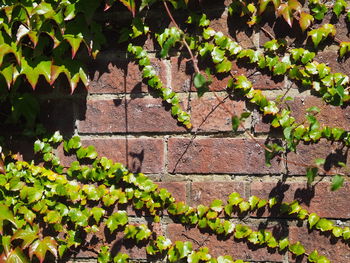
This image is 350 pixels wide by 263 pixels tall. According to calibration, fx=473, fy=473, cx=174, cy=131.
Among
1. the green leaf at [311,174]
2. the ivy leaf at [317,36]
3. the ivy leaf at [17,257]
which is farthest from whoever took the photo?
the ivy leaf at [17,257]

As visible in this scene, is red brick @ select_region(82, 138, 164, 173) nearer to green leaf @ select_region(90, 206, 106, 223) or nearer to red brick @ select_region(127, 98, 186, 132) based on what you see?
red brick @ select_region(127, 98, 186, 132)

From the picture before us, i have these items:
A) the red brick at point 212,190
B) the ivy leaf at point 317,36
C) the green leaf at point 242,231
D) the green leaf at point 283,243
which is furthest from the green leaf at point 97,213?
the ivy leaf at point 317,36

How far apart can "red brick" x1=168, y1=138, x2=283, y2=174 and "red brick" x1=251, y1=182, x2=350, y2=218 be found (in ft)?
0.15

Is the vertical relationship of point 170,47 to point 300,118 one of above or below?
above

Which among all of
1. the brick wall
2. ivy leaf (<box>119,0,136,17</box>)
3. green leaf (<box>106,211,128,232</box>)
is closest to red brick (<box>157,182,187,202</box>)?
the brick wall

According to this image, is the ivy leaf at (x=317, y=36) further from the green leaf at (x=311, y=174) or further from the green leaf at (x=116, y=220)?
the green leaf at (x=116, y=220)

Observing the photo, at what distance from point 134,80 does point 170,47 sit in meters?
0.13

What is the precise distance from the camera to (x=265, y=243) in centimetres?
121

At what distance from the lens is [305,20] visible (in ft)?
3.79

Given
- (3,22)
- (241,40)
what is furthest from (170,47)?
(3,22)

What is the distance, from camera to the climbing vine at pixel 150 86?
1.17 metres

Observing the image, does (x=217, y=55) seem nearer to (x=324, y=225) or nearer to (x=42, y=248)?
(x=324, y=225)

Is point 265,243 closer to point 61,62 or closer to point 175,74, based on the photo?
point 175,74

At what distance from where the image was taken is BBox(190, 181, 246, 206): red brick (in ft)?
4.00
